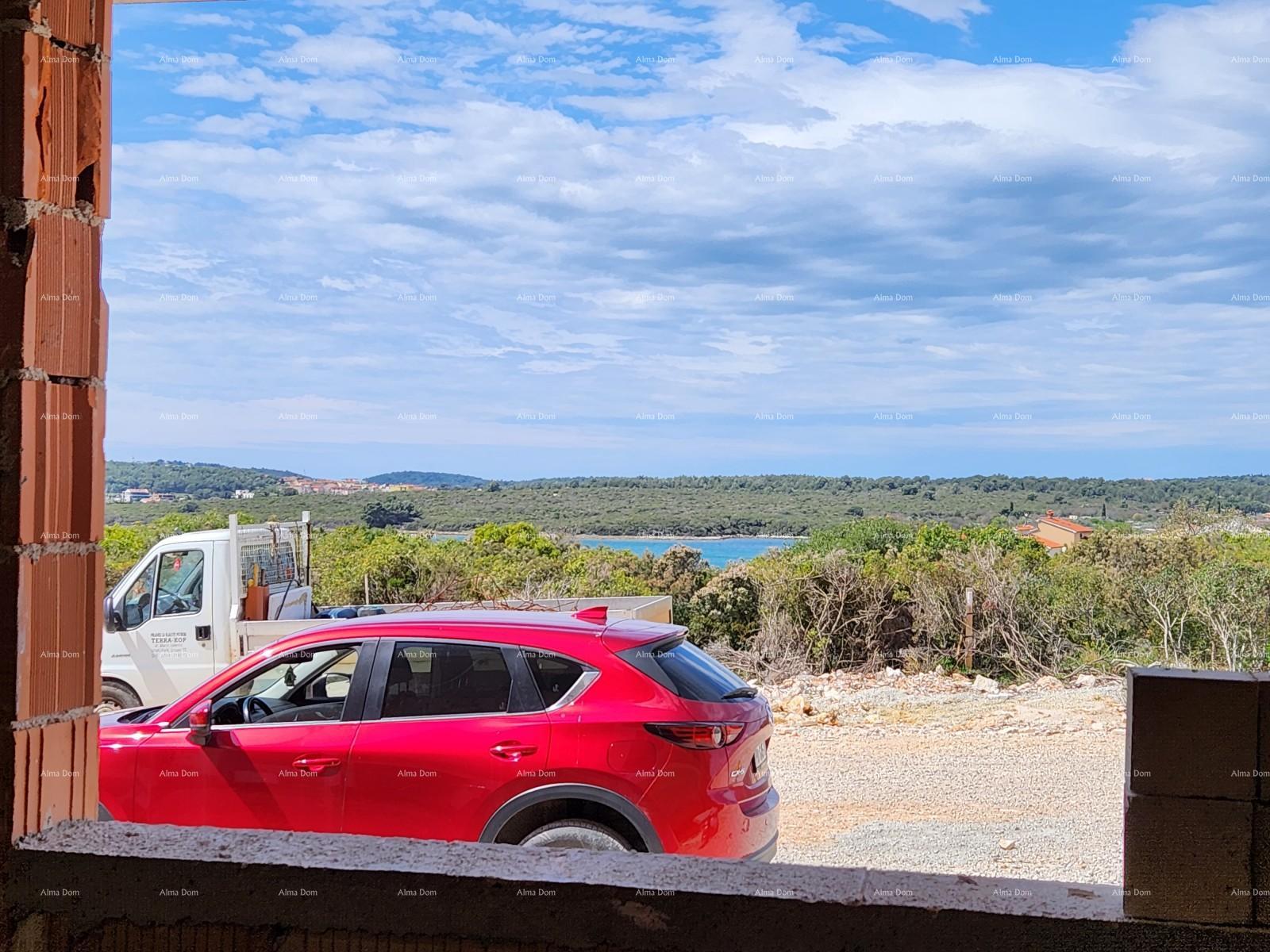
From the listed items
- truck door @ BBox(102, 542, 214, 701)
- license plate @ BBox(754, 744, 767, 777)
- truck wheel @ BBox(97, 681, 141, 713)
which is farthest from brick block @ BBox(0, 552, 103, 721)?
truck wheel @ BBox(97, 681, 141, 713)

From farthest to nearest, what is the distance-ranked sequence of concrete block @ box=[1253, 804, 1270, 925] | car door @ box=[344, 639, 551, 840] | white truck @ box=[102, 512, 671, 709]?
white truck @ box=[102, 512, 671, 709]
car door @ box=[344, 639, 551, 840]
concrete block @ box=[1253, 804, 1270, 925]

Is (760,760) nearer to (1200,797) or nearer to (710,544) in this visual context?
(1200,797)

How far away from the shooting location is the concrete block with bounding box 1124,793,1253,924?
1350 millimetres

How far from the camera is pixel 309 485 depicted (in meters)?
15.5

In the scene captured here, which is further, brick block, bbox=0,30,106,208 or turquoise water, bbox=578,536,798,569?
turquoise water, bbox=578,536,798,569

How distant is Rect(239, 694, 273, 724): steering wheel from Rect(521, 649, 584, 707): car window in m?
1.05

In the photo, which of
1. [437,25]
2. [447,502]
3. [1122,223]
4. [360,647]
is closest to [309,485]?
[447,502]

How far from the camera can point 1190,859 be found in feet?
4.46

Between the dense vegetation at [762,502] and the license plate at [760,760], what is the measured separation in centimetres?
874

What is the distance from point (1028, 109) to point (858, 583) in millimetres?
15648

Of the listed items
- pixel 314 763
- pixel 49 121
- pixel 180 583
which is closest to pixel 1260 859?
pixel 49 121

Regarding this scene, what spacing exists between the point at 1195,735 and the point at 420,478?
1526 cm

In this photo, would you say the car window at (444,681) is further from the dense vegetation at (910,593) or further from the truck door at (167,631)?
the dense vegetation at (910,593)

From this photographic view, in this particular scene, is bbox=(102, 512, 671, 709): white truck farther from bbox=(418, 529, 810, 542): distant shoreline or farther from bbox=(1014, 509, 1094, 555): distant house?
bbox=(1014, 509, 1094, 555): distant house
